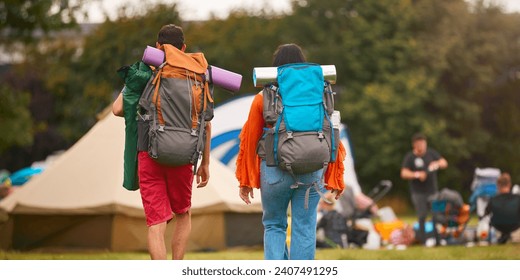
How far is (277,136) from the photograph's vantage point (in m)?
7.88

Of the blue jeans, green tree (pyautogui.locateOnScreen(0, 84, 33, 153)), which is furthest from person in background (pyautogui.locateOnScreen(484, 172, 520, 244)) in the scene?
green tree (pyautogui.locateOnScreen(0, 84, 33, 153))

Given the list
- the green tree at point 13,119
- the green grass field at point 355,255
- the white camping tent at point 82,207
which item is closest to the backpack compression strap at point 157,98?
the green grass field at point 355,255

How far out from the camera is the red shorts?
7.87 m

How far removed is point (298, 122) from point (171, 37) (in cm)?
108

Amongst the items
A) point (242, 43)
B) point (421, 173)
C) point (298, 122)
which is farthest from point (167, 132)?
point (242, 43)

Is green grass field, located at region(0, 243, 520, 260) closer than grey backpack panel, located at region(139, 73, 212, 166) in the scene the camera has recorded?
No

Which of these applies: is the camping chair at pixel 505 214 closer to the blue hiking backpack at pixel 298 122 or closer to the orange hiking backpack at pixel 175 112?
the blue hiking backpack at pixel 298 122

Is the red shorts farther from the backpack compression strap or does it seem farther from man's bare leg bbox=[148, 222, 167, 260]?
the backpack compression strap

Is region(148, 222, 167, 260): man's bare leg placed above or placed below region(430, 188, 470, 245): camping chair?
above

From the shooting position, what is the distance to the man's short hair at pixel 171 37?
812 cm

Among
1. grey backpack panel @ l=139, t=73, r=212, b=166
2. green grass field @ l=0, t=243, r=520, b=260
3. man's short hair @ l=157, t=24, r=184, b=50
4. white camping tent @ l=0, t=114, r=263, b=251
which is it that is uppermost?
man's short hair @ l=157, t=24, r=184, b=50

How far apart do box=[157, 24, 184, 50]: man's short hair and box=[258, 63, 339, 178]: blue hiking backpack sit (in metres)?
0.71
